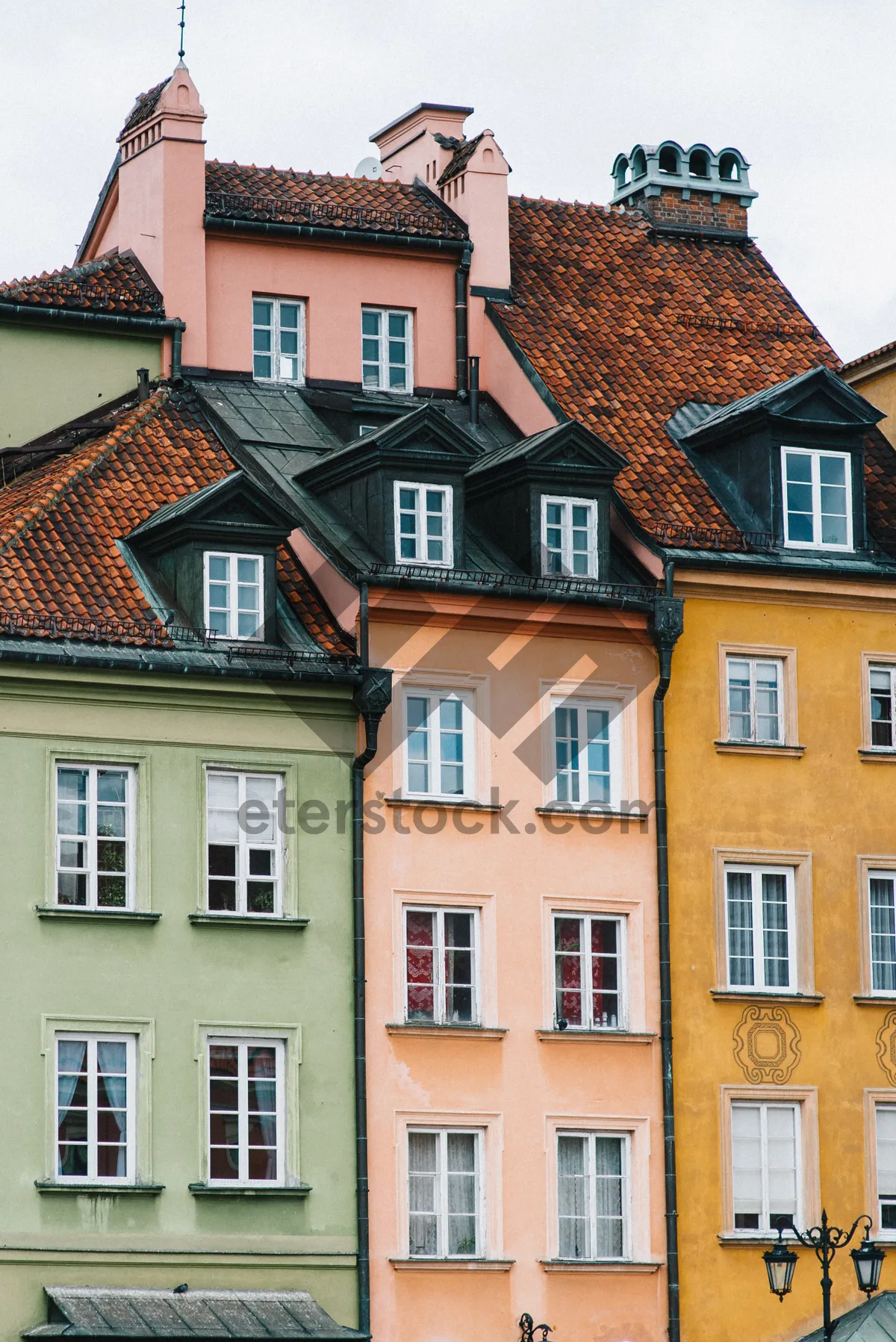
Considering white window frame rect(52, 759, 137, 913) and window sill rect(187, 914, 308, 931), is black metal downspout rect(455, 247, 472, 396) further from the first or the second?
window sill rect(187, 914, 308, 931)

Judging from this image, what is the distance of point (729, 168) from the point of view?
55719mm

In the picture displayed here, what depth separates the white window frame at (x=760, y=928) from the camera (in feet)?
151

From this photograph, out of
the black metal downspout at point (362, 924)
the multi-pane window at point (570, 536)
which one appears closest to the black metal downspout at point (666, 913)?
the multi-pane window at point (570, 536)

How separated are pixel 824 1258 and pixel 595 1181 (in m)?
3.84

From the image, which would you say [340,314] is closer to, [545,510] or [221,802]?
[545,510]

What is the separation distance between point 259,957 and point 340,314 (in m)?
12.0

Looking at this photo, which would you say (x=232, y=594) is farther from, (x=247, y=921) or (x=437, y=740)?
(x=247, y=921)

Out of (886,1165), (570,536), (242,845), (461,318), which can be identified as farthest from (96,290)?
(886,1165)

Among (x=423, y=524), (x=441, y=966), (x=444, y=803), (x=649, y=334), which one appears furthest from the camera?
(x=649, y=334)

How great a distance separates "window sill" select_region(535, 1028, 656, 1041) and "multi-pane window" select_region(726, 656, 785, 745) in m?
4.79

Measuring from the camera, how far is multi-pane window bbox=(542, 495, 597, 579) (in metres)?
46.5

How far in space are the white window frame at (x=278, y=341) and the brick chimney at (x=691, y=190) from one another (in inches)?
316

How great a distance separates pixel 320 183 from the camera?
2040 inches

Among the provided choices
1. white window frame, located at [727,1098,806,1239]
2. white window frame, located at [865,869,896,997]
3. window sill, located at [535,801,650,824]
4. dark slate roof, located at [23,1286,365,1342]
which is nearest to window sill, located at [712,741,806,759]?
window sill, located at [535,801,650,824]
